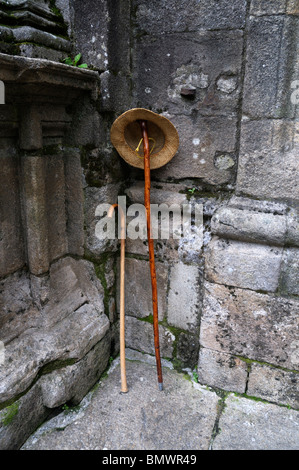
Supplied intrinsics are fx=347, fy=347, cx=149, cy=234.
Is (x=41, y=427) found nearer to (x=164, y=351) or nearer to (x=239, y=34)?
(x=164, y=351)

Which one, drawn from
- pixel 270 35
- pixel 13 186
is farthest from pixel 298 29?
pixel 13 186

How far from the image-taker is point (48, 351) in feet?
6.57

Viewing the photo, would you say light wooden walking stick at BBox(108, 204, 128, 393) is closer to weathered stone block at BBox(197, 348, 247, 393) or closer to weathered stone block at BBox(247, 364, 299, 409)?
weathered stone block at BBox(197, 348, 247, 393)

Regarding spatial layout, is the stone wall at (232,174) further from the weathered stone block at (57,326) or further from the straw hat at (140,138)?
the weathered stone block at (57,326)

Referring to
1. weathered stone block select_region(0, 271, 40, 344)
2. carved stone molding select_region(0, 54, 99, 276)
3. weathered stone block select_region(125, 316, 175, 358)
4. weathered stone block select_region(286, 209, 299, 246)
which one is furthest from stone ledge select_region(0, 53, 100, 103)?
weathered stone block select_region(125, 316, 175, 358)

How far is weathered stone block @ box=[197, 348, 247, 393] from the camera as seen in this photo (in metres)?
2.21

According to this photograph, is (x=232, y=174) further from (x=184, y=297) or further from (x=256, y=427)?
(x=256, y=427)

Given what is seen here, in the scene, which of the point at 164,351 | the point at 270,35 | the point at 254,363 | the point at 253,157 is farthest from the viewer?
the point at 164,351

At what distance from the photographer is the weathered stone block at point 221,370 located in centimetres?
221

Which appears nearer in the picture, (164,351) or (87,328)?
(87,328)

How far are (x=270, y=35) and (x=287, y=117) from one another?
41 cm

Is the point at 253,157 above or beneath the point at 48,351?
above

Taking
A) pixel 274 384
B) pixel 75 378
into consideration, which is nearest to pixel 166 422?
→ pixel 75 378

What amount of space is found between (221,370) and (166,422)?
0.49 meters
